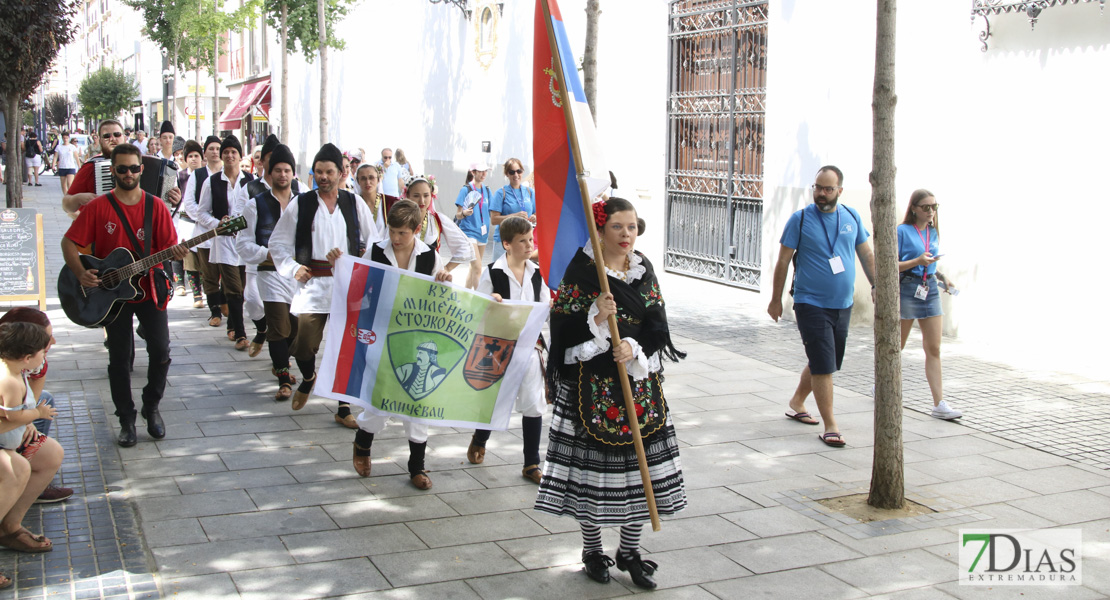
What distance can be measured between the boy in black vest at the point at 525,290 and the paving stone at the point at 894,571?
6.07 ft

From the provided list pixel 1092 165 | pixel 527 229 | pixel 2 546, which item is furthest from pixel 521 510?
pixel 1092 165

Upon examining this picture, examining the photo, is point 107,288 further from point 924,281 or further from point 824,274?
point 924,281

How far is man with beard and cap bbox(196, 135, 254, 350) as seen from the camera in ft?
31.9

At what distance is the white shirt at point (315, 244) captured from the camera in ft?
22.8

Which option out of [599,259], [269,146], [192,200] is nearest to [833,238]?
[599,259]

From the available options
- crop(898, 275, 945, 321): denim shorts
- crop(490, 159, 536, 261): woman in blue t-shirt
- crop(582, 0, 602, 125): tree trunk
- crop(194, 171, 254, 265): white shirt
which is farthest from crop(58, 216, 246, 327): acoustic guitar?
crop(490, 159, 536, 261): woman in blue t-shirt

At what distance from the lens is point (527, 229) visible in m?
5.84

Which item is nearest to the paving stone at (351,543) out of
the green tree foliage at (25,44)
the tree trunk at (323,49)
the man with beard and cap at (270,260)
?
the man with beard and cap at (270,260)

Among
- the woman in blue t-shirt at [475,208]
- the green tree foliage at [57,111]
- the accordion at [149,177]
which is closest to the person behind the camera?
the accordion at [149,177]

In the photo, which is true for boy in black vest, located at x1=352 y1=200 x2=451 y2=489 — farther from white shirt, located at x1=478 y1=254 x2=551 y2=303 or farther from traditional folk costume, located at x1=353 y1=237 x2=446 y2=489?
white shirt, located at x1=478 y1=254 x2=551 y2=303

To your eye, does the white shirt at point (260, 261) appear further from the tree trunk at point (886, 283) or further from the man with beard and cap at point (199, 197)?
the tree trunk at point (886, 283)

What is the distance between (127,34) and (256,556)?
261 feet

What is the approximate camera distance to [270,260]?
7.74m

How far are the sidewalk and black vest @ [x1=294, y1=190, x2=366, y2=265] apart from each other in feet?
3.96
